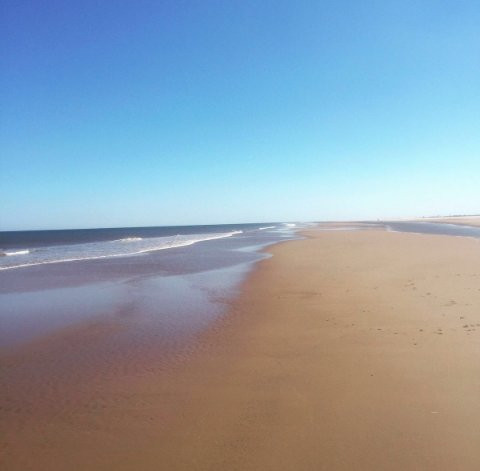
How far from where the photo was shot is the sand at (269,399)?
3893mm

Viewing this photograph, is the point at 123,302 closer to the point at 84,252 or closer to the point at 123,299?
the point at 123,299

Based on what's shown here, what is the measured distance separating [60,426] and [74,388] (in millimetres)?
1092

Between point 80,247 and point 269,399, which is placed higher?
point 80,247

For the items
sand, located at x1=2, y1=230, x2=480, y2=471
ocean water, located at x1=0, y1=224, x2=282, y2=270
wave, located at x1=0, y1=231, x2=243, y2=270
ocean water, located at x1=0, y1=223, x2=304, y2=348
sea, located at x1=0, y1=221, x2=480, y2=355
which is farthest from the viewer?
ocean water, located at x1=0, y1=224, x2=282, y2=270

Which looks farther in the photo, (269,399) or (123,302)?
(123,302)

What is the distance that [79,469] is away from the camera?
3.76 metres

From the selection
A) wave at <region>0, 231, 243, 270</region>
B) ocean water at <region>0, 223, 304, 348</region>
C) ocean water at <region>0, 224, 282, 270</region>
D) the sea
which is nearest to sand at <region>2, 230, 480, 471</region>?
the sea

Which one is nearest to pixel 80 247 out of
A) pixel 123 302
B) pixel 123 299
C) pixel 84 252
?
pixel 84 252

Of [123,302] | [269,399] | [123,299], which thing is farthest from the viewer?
[123,299]

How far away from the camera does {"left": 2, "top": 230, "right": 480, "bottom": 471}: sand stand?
3.89 meters

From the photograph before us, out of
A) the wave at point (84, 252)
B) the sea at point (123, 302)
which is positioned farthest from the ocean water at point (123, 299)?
the wave at point (84, 252)

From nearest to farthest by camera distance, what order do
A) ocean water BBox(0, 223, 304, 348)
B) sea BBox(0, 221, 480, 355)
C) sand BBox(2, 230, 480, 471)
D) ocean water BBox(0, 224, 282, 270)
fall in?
sand BBox(2, 230, 480, 471) < sea BBox(0, 221, 480, 355) < ocean water BBox(0, 223, 304, 348) < ocean water BBox(0, 224, 282, 270)

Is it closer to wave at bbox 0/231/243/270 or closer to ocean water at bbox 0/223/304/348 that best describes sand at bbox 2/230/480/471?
ocean water at bbox 0/223/304/348

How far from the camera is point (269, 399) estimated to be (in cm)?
504
